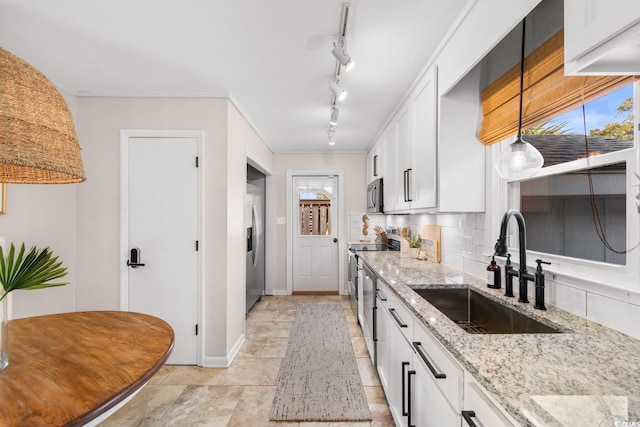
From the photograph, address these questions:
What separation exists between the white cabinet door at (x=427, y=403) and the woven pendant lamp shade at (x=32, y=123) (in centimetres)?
151

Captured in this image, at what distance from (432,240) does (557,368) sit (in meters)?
2.07

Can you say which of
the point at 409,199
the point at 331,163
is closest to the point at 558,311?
the point at 409,199

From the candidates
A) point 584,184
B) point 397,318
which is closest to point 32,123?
point 397,318

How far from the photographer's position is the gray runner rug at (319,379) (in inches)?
81.6

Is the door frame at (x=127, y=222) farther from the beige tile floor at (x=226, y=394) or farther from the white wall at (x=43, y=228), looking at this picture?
the white wall at (x=43, y=228)

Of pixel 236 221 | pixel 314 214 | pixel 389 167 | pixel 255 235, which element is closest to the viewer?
pixel 236 221

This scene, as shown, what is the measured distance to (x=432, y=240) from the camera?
9.41 ft

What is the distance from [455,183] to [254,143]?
267cm

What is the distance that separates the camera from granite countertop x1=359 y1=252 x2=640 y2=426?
66cm

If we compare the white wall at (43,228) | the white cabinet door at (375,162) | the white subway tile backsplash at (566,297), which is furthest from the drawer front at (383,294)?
the white wall at (43,228)

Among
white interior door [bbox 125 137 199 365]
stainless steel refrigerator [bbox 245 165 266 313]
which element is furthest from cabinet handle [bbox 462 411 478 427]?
stainless steel refrigerator [bbox 245 165 266 313]

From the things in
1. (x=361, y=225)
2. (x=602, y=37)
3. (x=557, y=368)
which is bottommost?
(x=557, y=368)

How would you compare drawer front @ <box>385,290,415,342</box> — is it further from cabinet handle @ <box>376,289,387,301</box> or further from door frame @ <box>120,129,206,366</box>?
door frame @ <box>120,129,206,366</box>

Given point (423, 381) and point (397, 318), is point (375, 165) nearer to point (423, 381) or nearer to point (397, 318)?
point (397, 318)
